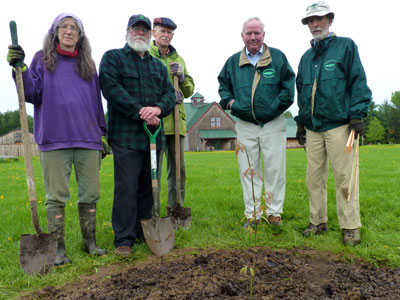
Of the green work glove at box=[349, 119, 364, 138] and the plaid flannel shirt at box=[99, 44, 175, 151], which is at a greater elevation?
the plaid flannel shirt at box=[99, 44, 175, 151]

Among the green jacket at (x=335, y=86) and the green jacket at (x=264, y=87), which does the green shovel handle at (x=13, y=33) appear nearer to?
the green jacket at (x=264, y=87)

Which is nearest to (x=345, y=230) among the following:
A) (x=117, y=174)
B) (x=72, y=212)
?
(x=117, y=174)

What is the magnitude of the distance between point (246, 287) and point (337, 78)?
2.63 m

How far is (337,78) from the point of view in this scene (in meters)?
3.90

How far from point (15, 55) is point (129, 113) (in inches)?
48.4

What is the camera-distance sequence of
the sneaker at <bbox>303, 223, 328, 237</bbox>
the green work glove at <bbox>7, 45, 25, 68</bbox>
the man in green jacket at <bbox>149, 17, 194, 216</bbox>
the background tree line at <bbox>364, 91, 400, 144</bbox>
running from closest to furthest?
the green work glove at <bbox>7, 45, 25, 68</bbox>
the sneaker at <bbox>303, 223, 328, 237</bbox>
the man in green jacket at <bbox>149, 17, 194, 216</bbox>
the background tree line at <bbox>364, 91, 400, 144</bbox>

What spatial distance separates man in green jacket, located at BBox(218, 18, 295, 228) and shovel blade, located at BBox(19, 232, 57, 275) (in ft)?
7.87

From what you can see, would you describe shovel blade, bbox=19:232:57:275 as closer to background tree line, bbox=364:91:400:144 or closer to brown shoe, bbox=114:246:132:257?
brown shoe, bbox=114:246:132:257

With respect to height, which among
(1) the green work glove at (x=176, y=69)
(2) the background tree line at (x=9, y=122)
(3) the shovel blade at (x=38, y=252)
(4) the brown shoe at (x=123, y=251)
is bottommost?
(4) the brown shoe at (x=123, y=251)

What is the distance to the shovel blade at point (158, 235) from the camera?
3.66 meters

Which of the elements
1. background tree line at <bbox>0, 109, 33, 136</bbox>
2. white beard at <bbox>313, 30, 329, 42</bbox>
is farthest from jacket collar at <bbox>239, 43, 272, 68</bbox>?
background tree line at <bbox>0, 109, 33, 136</bbox>

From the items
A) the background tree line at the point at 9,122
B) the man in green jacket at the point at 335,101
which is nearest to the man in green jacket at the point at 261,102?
the man in green jacket at the point at 335,101

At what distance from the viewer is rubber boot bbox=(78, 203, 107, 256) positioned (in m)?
3.72

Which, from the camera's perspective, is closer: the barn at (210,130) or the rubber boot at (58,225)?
the rubber boot at (58,225)
